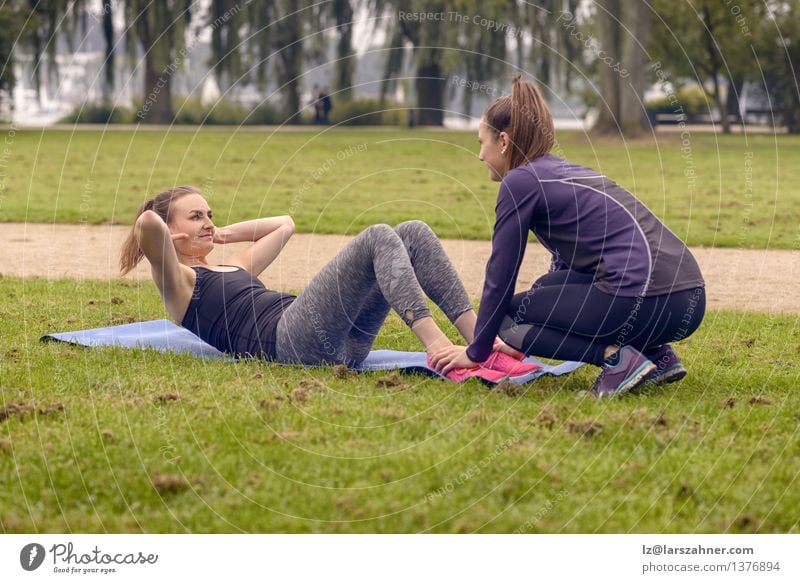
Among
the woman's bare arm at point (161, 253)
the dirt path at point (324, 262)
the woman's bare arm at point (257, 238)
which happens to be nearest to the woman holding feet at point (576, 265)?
the woman's bare arm at point (161, 253)

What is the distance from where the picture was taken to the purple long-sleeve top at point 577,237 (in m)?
5.63

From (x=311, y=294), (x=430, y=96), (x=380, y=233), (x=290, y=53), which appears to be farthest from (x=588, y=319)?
(x=430, y=96)

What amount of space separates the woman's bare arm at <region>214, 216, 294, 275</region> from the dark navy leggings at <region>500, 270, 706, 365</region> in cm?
184

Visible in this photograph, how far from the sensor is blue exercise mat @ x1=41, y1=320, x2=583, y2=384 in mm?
6496

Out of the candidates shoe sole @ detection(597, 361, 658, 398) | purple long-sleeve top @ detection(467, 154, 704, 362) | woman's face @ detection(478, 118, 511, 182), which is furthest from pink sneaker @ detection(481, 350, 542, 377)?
woman's face @ detection(478, 118, 511, 182)

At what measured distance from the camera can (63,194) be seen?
57.4 ft

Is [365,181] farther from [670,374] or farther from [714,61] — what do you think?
[714,61]

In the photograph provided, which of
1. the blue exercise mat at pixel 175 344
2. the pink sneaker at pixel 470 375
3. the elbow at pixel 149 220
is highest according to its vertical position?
the elbow at pixel 149 220

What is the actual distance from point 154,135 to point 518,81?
103 feet

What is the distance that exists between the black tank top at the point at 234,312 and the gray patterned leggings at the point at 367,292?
15cm

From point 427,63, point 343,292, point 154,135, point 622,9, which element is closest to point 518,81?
point 343,292

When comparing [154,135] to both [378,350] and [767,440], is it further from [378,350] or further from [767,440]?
[767,440]

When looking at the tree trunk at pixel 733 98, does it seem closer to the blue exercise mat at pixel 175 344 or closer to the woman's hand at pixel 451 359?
the blue exercise mat at pixel 175 344

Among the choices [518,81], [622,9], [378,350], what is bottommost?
[378,350]
